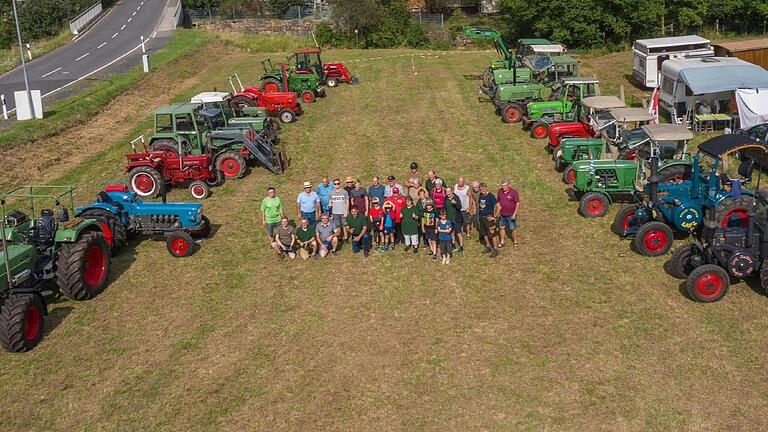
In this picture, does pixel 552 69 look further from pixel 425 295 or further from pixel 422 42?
pixel 422 42

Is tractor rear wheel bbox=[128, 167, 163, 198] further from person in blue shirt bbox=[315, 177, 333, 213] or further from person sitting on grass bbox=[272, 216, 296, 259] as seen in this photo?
person in blue shirt bbox=[315, 177, 333, 213]

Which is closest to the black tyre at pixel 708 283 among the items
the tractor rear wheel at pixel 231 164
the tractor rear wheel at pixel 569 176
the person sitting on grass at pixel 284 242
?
the tractor rear wheel at pixel 569 176

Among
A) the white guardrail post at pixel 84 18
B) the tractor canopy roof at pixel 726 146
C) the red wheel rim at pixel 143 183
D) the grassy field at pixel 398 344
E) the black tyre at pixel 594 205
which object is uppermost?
the white guardrail post at pixel 84 18

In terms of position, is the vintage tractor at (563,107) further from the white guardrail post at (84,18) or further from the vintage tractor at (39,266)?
the white guardrail post at (84,18)

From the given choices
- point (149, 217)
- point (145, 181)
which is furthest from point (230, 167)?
point (149, 217)

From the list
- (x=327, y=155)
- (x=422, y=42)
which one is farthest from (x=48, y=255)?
(x=422, y=42)

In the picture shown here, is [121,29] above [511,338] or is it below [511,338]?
above
